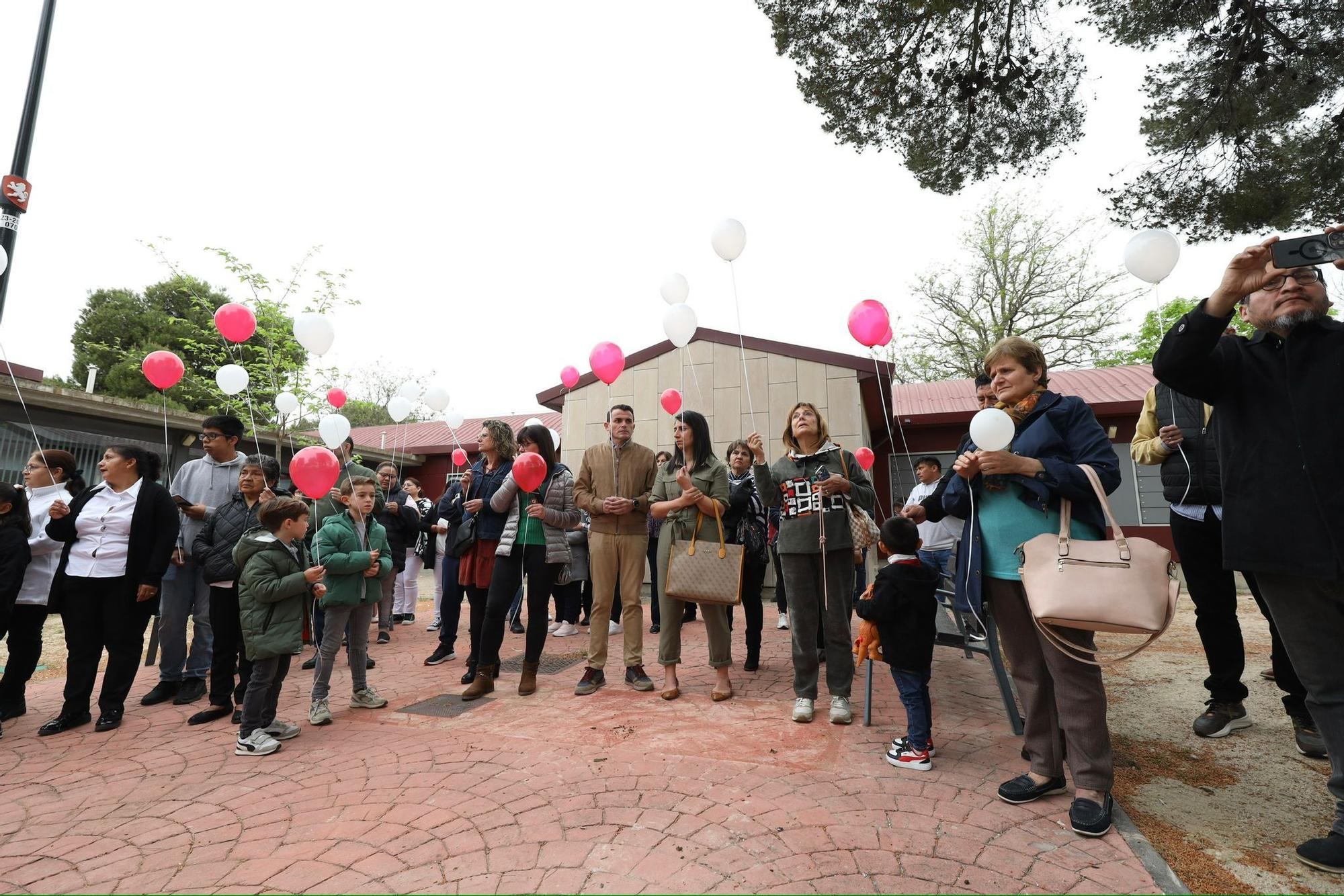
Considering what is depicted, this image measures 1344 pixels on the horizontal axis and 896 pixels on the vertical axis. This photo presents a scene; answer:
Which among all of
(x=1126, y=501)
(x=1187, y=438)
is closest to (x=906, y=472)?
(x=1126, y=501)

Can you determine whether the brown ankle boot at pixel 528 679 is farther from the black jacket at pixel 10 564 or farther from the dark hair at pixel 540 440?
the black jacket at pixel 10 564

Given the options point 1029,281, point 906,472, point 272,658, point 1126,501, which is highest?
point 1029,281

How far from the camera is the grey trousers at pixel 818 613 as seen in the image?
3631mm

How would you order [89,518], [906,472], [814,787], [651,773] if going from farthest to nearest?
1. [906,472]
2. [89,518]
3. [651,773]
4. [814,787]

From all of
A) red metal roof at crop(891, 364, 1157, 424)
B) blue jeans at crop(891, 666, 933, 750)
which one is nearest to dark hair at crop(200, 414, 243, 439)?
blue jeans at crop(891, 666, 933, 750)

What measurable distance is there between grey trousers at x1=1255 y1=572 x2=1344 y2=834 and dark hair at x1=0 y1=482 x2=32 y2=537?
6526 mm

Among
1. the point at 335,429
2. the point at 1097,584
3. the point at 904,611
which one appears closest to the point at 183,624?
the point at 335,429

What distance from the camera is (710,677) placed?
182 inches

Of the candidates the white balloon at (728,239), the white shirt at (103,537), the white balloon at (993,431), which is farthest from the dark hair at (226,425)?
the white balloon at (993,431)

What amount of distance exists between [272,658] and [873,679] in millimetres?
4026

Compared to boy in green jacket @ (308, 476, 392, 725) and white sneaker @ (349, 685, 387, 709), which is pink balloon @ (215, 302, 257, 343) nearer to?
boy in green jacket @ (308, 476, 392, 725)

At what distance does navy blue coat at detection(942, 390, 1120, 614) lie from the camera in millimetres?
2352

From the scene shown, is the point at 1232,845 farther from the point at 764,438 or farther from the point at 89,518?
the point at 764,438

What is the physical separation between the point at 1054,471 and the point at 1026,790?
4.18ft
